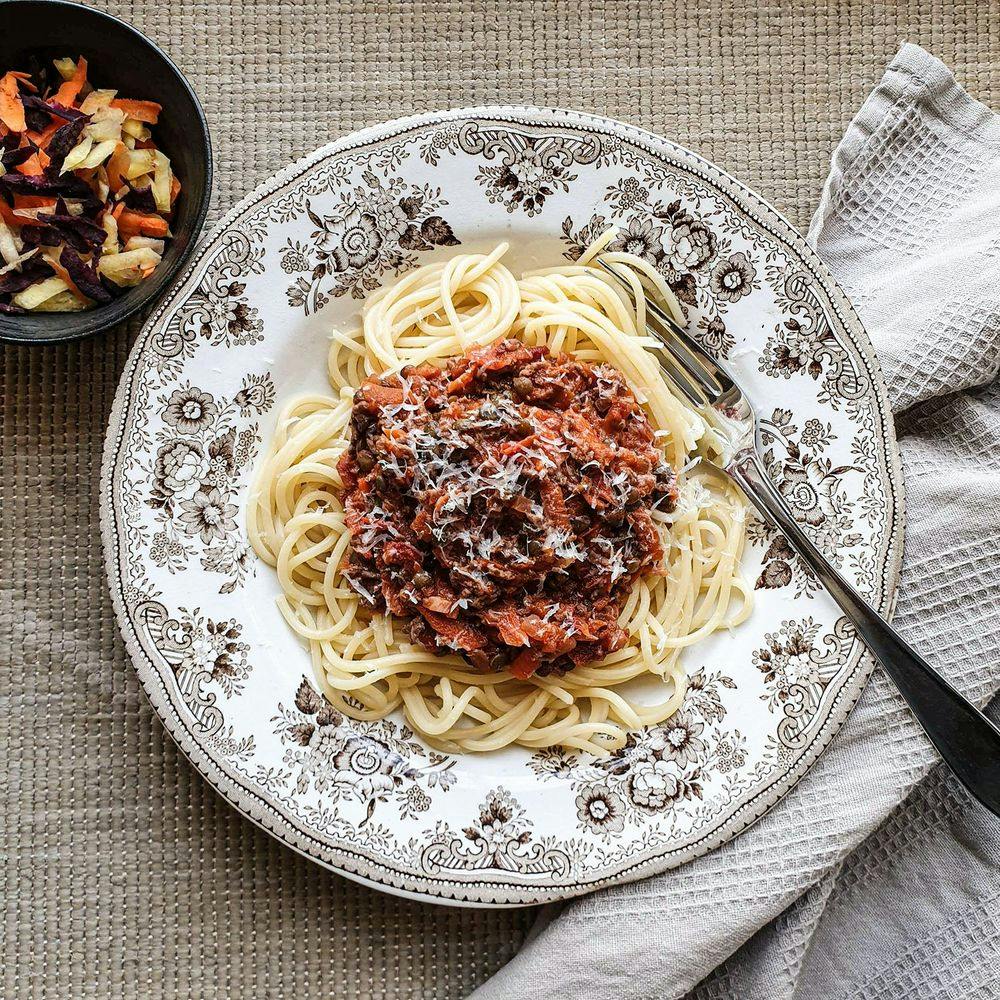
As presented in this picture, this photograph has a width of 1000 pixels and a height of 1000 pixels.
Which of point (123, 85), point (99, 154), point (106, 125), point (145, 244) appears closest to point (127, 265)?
point (145, 244)

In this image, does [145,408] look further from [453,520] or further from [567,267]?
[567,267]

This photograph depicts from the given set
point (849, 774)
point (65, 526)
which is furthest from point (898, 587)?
point (65, 526)

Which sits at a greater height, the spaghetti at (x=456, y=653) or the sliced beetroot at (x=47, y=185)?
the sliced beetroot at (x=47, y=185)

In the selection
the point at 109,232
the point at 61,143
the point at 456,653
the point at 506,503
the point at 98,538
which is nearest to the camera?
the point at 506,503

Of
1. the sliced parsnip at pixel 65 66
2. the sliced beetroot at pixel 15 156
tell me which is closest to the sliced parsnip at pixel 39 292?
the sliced beetroot at pixel 15 156

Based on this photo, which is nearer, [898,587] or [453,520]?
[453,520]

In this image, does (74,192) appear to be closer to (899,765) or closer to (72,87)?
(72,87)

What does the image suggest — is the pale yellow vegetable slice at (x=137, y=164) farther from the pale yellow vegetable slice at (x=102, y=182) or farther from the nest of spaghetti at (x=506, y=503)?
the nest of spaghetti at (x=506, y=503)
